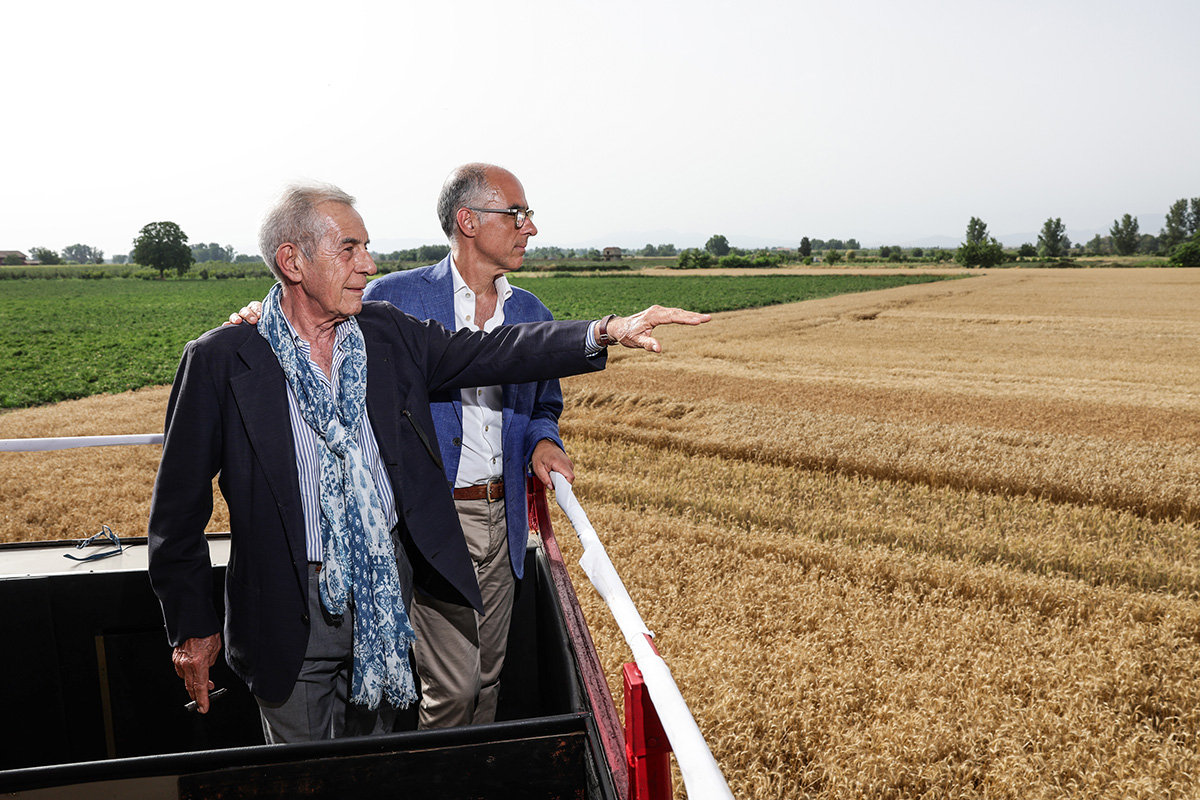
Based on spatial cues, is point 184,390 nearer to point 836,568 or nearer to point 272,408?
point 272,408

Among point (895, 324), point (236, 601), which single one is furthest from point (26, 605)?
point (895, 324)

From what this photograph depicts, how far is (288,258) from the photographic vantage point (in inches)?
81.6

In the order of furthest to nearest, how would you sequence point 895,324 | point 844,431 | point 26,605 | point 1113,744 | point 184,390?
point 895,324 < point 844,431 < point 1113,744 < point 26,605 < point 184,390

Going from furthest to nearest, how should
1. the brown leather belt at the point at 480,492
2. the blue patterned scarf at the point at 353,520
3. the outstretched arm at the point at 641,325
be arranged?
the brown leather belt at the point at 480,492, the blue patterned scarf at the point at 353,520, the outstretched arm at the point at 641,325

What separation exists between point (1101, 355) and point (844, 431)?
37.5ft

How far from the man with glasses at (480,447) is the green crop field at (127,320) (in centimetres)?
1634

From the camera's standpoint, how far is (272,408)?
1.99 meters

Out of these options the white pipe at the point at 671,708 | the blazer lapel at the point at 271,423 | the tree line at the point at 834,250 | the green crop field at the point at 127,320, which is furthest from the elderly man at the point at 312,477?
the tree line at the point at 834,250

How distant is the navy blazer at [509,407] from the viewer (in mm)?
2703

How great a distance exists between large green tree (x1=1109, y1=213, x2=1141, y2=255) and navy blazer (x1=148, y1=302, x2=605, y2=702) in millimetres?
152132

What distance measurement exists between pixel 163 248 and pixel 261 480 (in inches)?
4562

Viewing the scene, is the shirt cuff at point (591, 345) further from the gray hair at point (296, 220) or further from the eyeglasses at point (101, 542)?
the eyeglasses at point (101, 542)

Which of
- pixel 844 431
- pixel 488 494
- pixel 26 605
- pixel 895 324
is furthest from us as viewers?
pixel 895 324

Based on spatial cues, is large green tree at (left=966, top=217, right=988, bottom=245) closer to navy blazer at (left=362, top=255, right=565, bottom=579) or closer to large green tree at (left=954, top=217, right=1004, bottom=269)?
large green tree at (left=954, top=217, right=1004, bottom=269)
